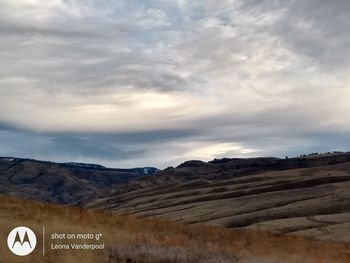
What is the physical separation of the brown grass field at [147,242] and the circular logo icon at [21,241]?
192 millimetres

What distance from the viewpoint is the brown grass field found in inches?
572

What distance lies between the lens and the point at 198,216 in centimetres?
9462

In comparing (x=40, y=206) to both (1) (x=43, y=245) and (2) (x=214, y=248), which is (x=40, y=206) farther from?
(2) (x=214, y=248)

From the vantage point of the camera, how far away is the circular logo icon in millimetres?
13859

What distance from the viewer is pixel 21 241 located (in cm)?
1455

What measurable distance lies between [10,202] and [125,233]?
6.32 meters

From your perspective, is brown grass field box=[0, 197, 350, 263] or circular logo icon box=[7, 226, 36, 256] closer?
circular logo icon box=[7, 226, 36, 256]

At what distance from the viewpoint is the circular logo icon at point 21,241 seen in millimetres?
13859

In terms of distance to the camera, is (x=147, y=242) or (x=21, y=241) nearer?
(x=21, y=241)

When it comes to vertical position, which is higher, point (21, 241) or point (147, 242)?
point (21, 241)

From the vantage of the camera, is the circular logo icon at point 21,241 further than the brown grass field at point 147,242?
No

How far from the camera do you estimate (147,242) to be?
55.7ft

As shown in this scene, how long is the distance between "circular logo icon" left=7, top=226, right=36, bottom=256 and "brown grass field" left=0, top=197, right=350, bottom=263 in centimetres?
19

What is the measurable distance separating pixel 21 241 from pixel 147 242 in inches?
175
